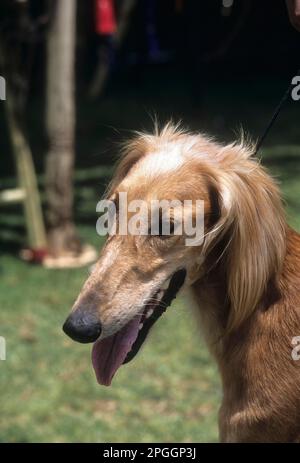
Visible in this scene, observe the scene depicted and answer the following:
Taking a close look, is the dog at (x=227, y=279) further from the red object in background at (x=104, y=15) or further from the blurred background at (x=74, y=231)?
the red object in background at (x=104, y=15)

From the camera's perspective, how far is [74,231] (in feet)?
26.7

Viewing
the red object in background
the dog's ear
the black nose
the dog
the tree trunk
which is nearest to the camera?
the black nose

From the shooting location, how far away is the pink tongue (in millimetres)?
2453

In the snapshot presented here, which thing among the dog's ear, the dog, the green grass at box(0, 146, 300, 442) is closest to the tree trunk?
the green grass at box(0, 146, 300, 442)

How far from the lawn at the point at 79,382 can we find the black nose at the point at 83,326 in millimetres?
1755

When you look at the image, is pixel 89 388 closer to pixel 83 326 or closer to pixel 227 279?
pixel 227 279

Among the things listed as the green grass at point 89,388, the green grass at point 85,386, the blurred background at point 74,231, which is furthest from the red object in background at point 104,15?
the green grass at point 89,388

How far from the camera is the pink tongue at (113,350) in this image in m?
2.45

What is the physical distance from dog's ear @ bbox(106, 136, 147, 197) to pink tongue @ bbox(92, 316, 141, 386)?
0.46m

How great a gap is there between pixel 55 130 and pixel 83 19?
8286 millimetres

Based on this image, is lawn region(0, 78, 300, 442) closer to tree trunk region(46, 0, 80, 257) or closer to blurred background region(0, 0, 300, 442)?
blurred background region(0, 0, 300, 442)

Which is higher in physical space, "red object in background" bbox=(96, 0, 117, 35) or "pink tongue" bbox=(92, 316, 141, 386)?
"pink tongue" bbox=(92, 316, 141, 386)

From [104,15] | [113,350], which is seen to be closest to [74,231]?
[104,15]
